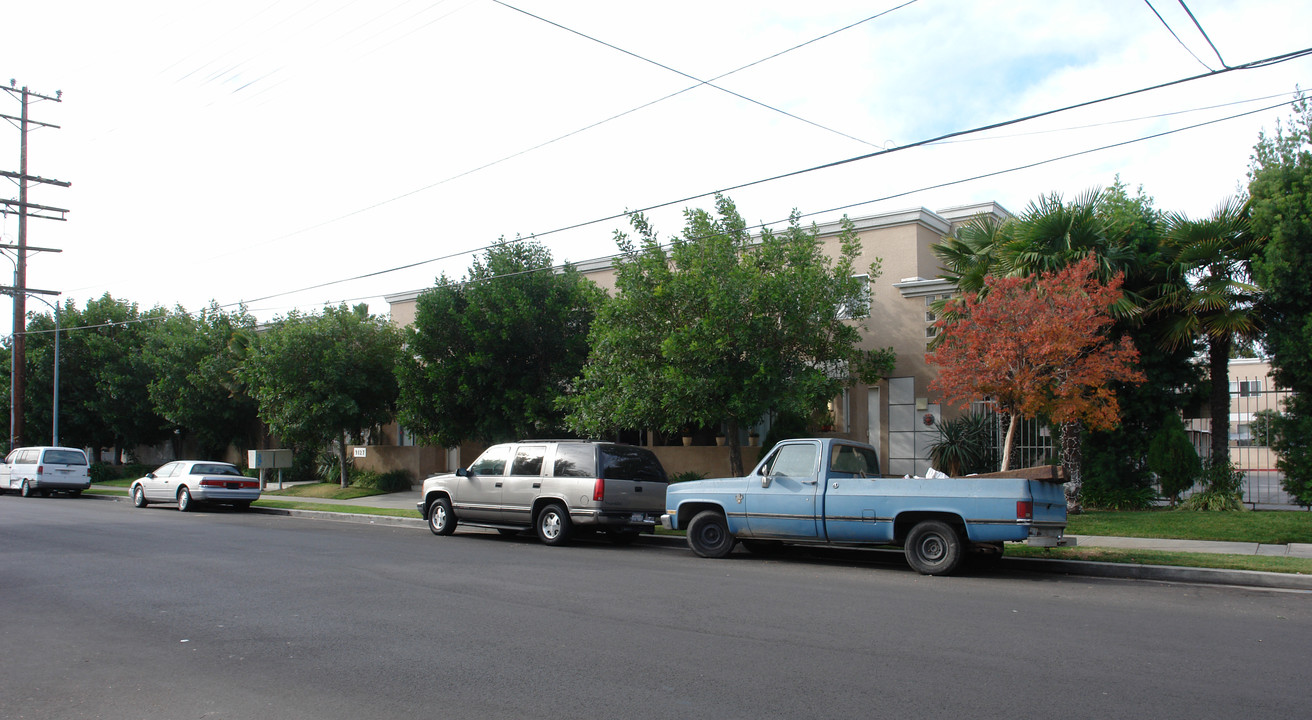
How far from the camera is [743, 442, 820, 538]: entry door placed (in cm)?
1234

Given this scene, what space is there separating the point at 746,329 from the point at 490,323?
8.19 m

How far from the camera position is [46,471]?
28250mm

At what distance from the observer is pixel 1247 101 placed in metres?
12.2

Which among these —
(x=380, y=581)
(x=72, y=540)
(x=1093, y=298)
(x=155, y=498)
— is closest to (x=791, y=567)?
(x=380, y=581)

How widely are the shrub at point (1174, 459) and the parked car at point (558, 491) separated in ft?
Result: 32.6

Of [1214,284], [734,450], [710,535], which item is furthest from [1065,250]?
[710,535]

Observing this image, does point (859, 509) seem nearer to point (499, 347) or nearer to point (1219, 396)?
point (1219, 396)

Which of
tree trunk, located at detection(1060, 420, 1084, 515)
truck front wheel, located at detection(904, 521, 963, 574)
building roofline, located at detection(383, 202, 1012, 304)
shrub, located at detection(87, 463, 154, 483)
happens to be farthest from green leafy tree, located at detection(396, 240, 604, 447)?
shrub, located at detection(87, 463, 154, 483)

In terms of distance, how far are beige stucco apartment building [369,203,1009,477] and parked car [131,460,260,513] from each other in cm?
1326

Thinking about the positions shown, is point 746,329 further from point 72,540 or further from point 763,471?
point 72,540

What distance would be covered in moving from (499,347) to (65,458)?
16.7 metres

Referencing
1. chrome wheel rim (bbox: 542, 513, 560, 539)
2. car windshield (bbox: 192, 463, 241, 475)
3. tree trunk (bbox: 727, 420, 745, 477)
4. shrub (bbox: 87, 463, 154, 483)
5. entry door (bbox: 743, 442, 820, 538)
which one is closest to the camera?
entry door (bbox: 743, 442, 820, 538)

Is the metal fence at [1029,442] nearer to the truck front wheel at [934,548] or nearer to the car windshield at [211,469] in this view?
the truck front wheel at [934,548]

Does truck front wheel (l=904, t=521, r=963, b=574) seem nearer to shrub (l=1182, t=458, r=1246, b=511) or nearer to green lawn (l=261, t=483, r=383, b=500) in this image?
shrub (l=1182, t=458, r=1246, b=511)
